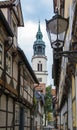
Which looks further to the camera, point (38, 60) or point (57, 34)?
point (38, 60)

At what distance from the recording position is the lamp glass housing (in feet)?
20.2

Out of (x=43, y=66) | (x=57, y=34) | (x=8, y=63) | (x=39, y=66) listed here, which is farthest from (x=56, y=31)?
(x=39, y=66)

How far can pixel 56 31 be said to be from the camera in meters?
6.18

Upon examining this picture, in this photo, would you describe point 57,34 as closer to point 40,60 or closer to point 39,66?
point 40,60

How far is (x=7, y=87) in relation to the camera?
1836cm

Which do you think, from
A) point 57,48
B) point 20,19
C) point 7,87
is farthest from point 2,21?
point 57,48

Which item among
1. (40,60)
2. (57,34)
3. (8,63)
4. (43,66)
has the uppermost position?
(40,60)

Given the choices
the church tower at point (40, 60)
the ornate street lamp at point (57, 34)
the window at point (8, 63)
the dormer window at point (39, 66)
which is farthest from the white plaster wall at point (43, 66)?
the ornate street lamp at point (57, 34)

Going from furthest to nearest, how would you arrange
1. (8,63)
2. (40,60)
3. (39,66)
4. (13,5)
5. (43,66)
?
(39,66), (43,66), (40,60), (13,5), (8,63)

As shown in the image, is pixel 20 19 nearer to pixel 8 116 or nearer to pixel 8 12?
pixel 8 12

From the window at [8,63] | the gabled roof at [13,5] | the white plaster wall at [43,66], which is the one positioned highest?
the white plaster wall at [43,66]

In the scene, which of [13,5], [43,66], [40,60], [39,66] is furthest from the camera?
[39,66]

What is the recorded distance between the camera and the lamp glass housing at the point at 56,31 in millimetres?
6172

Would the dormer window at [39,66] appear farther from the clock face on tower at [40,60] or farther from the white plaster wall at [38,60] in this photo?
the white plaster wall at [38,60]
